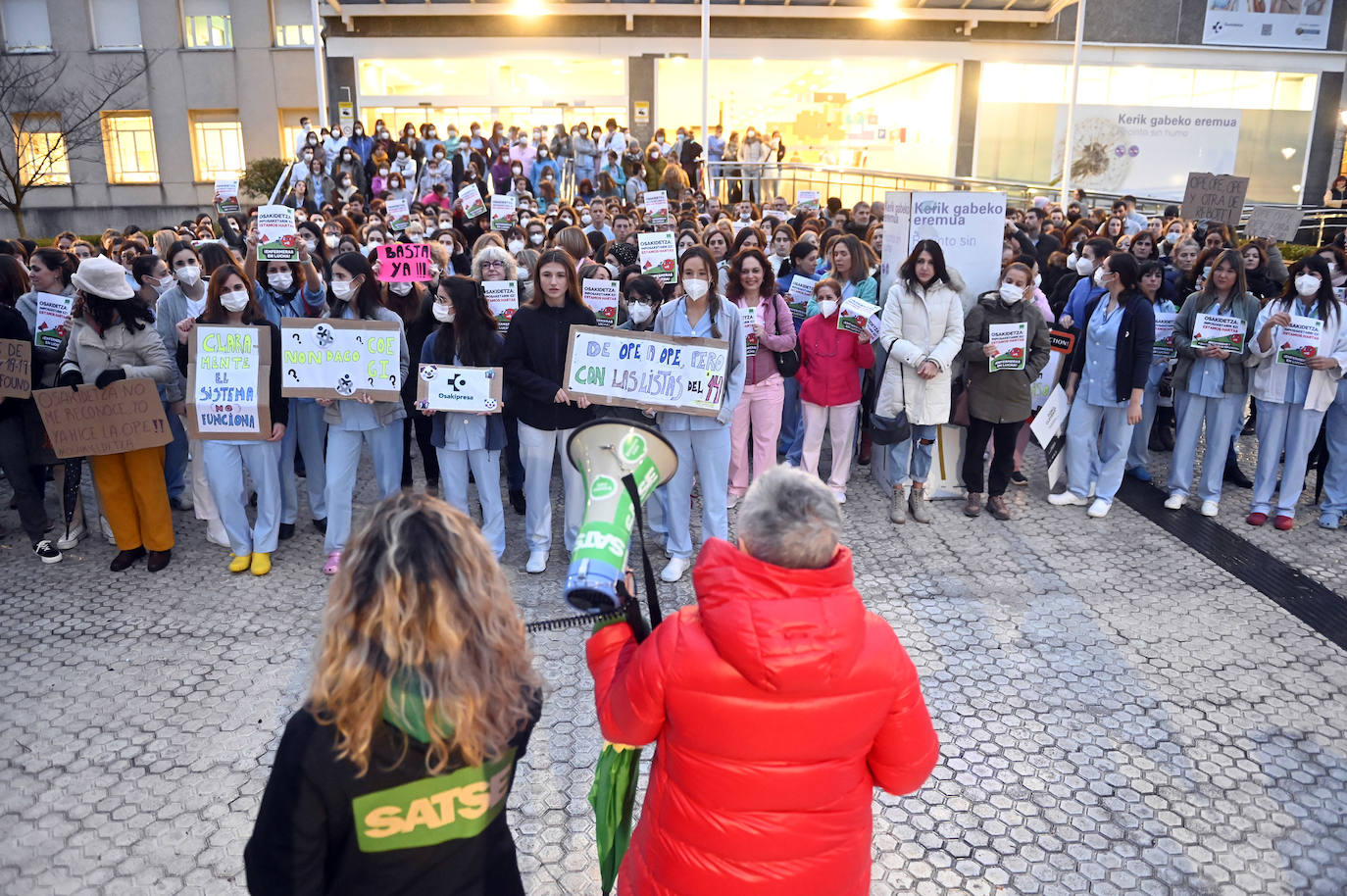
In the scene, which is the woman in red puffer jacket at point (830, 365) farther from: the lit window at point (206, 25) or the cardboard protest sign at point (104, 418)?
the lit window at point (206, 25)

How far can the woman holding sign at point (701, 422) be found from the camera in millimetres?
6281

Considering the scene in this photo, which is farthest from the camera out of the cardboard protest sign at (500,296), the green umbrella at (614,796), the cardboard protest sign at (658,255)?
the cardboard protest sign at (658,255)

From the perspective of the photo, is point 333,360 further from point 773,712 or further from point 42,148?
point 42,148

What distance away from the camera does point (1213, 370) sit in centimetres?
739

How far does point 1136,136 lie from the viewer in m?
27.8

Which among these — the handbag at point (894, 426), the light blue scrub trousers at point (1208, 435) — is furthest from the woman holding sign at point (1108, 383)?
the handbag at point (894, 426)

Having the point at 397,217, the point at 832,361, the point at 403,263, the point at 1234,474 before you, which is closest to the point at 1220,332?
the point at 1234,474

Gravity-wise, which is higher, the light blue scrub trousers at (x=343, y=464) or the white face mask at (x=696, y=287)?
the white face mask at (x=696, y=287)

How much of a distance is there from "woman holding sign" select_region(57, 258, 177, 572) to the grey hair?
18.2 ft

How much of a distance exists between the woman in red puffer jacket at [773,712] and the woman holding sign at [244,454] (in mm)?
4828

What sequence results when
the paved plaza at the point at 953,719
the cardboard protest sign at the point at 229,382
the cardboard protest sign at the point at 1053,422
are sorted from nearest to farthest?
1. the paved plaza at the point at 953,719
2. the cardboard protest sign at the point at 229,382
3. the cardboard protest sign at the point at 1053,422

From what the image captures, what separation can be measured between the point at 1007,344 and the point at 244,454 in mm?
5620

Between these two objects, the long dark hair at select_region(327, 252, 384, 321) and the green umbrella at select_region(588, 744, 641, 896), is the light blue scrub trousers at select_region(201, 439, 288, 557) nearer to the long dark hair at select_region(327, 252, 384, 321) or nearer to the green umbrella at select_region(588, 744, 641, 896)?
the long dark hair at select_region(327, 252, 384, 321)

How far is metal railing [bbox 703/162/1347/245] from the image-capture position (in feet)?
67.7
